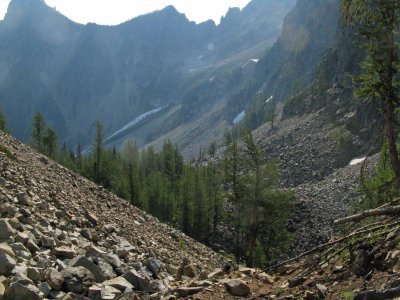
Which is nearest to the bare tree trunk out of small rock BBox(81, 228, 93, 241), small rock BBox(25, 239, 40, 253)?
small rock BBox(81, 228, 93, 241)

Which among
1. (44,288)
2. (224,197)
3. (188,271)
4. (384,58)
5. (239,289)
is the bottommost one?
(239,289)

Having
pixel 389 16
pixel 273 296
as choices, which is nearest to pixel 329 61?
pixel 389 16

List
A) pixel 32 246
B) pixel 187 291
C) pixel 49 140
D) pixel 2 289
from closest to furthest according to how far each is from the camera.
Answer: pixel 2 289, pixel 187 291, pixel 32 246, pixel 49 140

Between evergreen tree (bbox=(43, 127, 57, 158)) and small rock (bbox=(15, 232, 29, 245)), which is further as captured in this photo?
evergreen tree (bbox=(43, 127, 57, 158))

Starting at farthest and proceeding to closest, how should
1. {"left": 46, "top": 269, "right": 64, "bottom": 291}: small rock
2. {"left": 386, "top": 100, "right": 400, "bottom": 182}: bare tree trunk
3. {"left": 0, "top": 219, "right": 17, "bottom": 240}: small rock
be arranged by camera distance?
1. {"left": 386, "top": 100, "right": 400, "bottom": 182}: bare tree trunk
2. {"left": 0, "top": 219, "right": 17, "bottom": 240}: small rock
3. {"left": 46, "top": 269, "right": 64, "bottom": 291}: small rock

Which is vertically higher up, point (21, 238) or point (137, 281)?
point (21, 238)

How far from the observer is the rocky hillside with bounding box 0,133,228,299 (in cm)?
951

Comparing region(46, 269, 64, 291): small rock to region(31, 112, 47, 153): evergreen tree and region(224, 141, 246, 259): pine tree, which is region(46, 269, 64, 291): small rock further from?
region(31, 112, 47, 153): evergreen tree

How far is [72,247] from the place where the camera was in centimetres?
1220

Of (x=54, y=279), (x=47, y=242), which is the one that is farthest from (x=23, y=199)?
(x=54, y=279)

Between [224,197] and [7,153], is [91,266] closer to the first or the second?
[7,153]

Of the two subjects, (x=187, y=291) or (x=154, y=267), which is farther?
(x=154, y=267)

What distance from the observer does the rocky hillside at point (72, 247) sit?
9508mm

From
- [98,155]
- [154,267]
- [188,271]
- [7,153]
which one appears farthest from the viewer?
[98,155]
